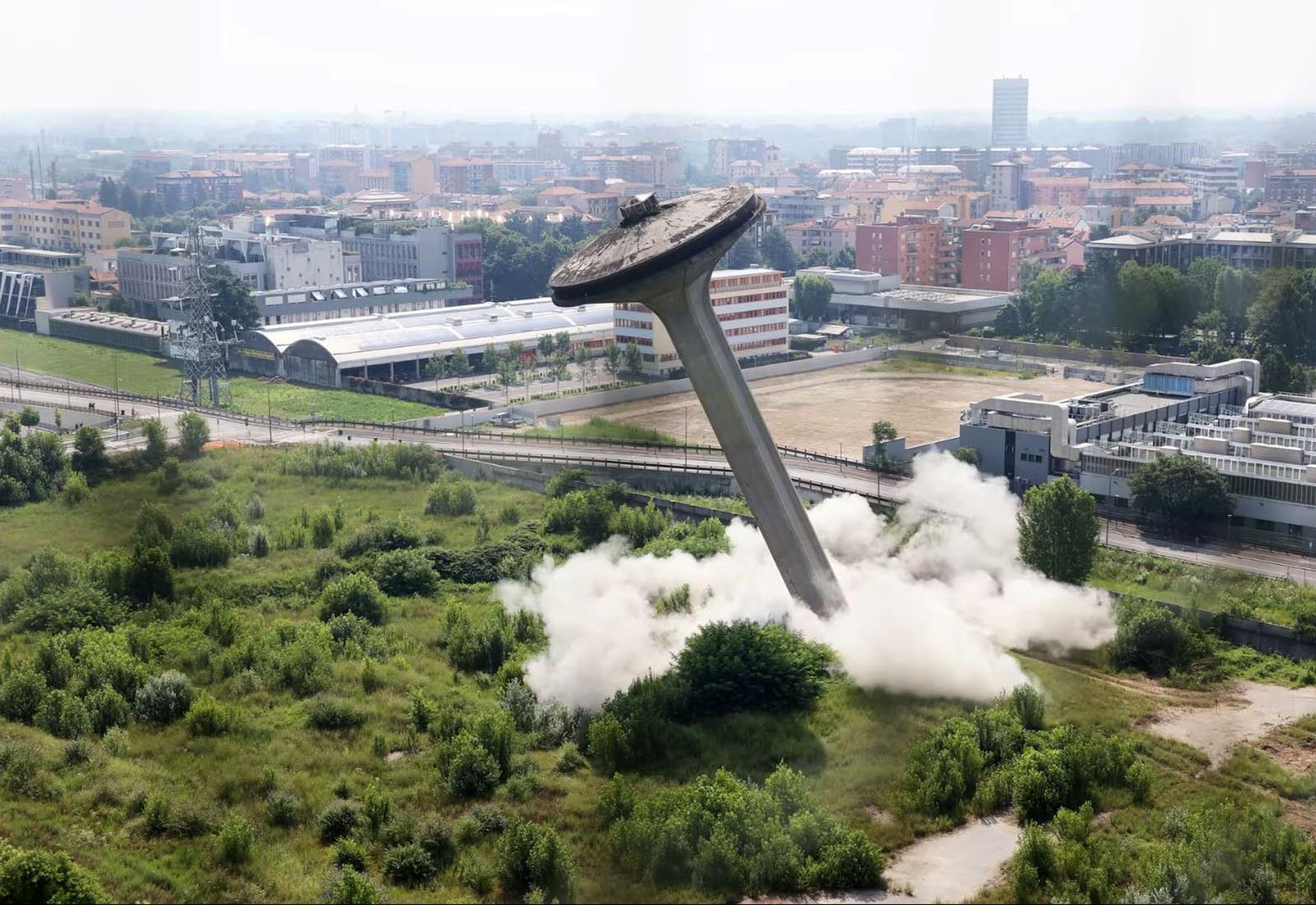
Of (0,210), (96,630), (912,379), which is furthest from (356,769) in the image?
(0,210)

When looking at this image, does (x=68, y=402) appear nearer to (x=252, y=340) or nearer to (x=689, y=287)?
(x=252, y=340)

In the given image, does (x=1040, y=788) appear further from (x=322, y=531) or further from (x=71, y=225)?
(x=71, y=225)

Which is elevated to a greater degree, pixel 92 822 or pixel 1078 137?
pixel 1078 137

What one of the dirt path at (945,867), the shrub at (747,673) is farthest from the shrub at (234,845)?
the shrub at (747,673)

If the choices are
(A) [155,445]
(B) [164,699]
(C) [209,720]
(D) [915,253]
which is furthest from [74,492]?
(D) [915,253]

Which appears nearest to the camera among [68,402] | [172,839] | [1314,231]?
[172,839]

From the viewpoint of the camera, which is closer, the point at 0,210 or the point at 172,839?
the point at 172,839
